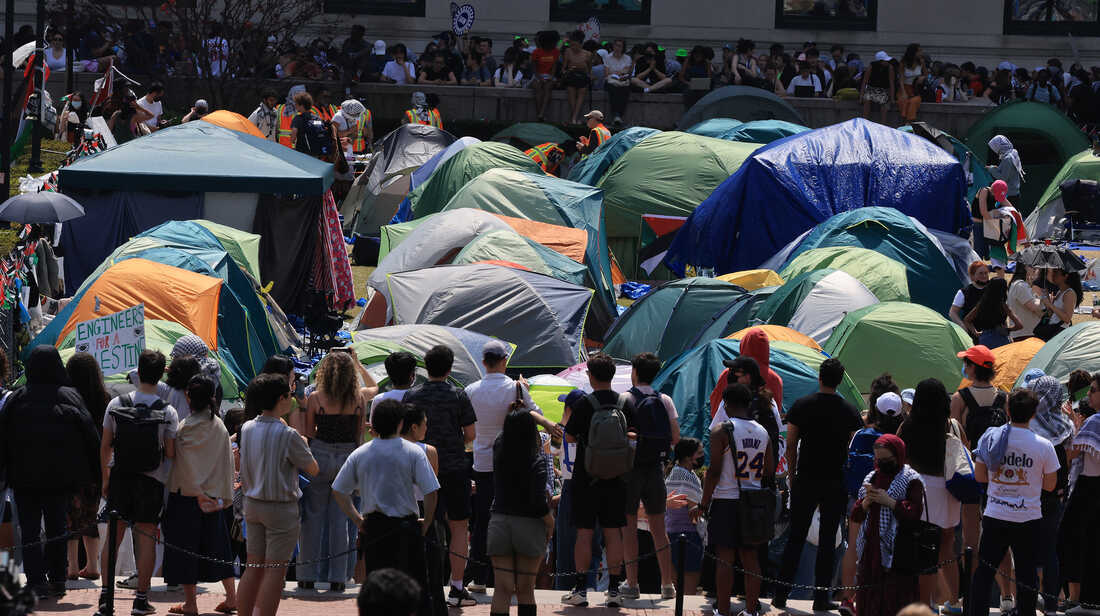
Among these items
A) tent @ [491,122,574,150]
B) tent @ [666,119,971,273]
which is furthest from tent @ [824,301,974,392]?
tent @ [491,122,574,150]

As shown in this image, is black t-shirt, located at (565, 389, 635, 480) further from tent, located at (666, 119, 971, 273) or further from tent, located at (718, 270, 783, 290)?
tent, located at (666, 119, 971, 273)

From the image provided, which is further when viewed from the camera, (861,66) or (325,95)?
(861,66)

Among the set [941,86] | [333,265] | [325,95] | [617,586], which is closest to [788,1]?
[941,86]

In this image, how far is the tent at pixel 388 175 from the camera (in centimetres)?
2430

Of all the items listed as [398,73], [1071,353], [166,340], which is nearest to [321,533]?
[166,340]

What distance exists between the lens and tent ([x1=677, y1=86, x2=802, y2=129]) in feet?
99.2

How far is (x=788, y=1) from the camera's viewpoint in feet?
121

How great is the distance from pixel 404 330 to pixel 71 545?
589cm

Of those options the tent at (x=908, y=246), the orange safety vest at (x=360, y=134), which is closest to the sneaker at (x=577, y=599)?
the tent at (x=908, y=246)

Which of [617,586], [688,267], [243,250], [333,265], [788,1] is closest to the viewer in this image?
[617,586]

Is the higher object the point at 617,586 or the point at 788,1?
the point at 788,1

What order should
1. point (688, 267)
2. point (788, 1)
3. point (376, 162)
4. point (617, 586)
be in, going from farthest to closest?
point (788, 1), point (376, 162), point (688, 267), point (617, 586)

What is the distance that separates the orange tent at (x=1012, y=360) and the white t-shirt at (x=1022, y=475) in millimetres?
5496

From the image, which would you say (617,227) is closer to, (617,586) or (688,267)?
(688,267)
